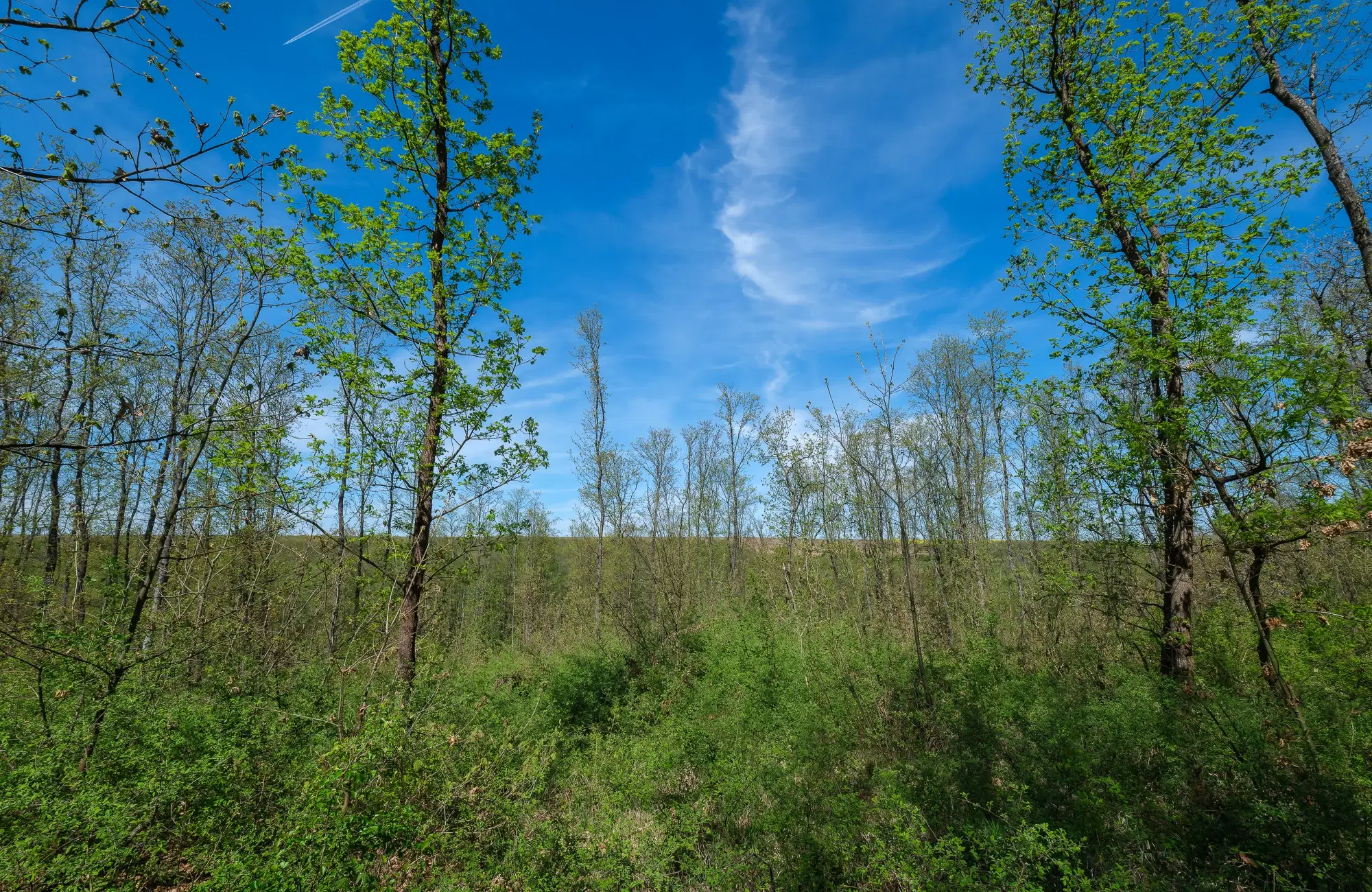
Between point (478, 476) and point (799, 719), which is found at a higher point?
point (478, 476)

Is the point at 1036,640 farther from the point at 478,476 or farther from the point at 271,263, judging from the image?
the point at 271,263

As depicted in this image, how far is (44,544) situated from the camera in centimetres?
1435

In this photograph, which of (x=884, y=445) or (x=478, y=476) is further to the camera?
(x=884, y=445)

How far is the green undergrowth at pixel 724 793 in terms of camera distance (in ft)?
11.7

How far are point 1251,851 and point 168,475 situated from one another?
41.9 ft

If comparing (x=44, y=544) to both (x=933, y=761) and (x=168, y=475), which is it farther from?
(x=933, y=761)

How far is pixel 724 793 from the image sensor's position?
19.3ft

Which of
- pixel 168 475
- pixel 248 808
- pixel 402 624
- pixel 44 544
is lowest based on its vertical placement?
pixel 248 808

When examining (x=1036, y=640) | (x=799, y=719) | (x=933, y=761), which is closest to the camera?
(x=933, y=761)

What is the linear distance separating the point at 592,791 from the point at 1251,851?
603 centimetres

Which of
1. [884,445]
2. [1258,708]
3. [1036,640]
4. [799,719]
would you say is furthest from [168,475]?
[884,445]

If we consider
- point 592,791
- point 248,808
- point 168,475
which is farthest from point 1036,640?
point 168,475

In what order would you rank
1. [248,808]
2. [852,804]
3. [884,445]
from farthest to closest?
[884,445] < [852,804] < [248,808]

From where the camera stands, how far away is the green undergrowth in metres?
3.56
